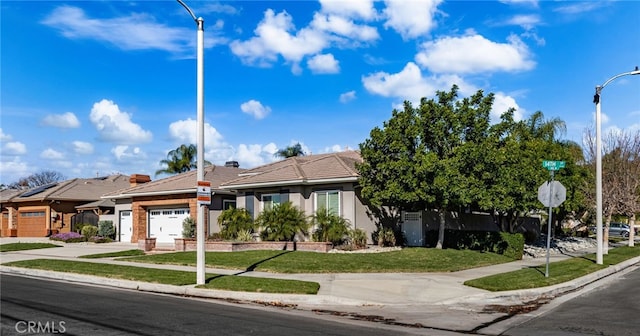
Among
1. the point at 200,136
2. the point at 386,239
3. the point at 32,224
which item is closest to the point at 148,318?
the point at 200,136

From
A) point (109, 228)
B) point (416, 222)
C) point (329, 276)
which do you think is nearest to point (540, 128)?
point (416, 222)

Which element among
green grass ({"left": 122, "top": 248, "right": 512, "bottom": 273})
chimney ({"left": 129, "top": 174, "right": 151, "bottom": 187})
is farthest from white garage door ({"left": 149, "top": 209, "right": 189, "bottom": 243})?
green grass ({"left": 122, "top": 248, "right": 512, "bottom": 273})

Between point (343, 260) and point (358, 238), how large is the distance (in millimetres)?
4883

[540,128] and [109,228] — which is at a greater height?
[540,128]

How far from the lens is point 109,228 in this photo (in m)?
39.1

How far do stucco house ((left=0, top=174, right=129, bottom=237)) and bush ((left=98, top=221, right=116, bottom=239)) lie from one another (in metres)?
4.73

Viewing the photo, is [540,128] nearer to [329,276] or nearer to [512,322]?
[329,276]

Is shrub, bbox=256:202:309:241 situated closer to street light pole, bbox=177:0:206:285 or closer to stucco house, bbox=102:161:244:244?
stucco house, bbox=102:161:244:244

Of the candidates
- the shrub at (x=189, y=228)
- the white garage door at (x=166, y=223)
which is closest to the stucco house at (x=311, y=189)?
the shrub at (x=189, y=228)

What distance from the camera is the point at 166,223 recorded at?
35.1 metres

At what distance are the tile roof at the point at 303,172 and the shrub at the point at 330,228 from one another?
1816mm

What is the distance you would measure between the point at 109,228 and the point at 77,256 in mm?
13967

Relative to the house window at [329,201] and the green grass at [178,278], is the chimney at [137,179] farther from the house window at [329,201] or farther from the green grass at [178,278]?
the green grass at [178,278]

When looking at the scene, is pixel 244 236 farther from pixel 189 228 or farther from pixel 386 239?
pixel 386 239
